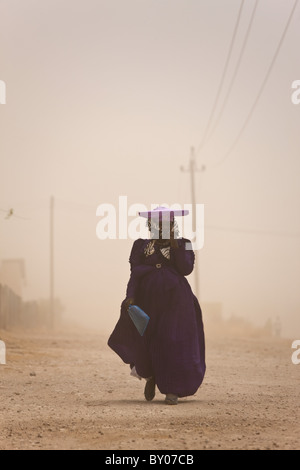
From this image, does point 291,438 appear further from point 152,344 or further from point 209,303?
point 209,303

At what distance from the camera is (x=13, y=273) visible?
52531mm

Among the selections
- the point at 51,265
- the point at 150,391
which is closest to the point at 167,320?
the point at 150,391

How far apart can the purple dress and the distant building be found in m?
41.3

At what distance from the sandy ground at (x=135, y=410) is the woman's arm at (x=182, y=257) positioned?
65.4 inches

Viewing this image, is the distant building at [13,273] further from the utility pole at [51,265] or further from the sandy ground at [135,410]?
the sandy ground at [135,410]

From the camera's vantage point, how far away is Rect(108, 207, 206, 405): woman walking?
1026 cm

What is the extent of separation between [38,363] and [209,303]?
3421cm

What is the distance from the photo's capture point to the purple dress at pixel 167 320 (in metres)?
10.3

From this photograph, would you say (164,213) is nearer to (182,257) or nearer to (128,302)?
(182,257)

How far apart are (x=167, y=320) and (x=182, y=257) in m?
0.80

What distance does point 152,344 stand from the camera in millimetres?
10438

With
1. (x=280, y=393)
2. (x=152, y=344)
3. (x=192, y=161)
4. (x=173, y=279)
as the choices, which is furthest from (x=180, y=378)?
(x=192, y=161)

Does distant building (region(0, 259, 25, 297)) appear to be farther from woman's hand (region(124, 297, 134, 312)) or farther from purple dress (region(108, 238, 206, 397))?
woman's hand (region(124, 297, 134, 312))

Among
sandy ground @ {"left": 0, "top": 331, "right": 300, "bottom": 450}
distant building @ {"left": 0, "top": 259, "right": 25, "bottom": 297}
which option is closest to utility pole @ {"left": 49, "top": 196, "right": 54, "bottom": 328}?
distant building @ {"left": 0, "top": 259, "right": 25, "bottom": 297}
